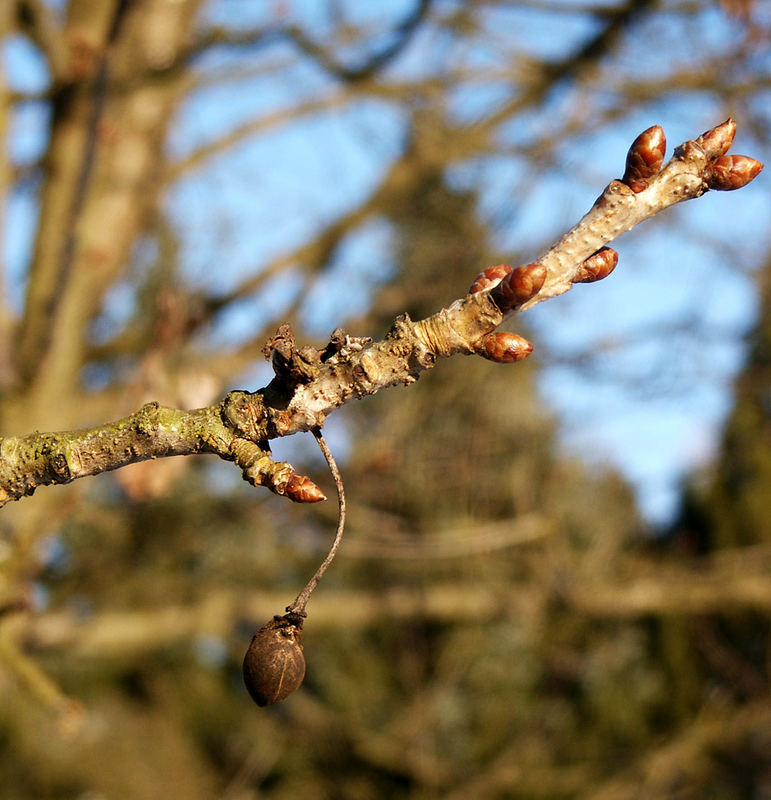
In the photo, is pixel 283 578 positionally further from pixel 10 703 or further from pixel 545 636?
pixel 10 703

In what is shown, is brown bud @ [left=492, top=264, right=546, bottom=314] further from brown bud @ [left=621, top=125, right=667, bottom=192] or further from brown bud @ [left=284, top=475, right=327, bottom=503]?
brown bud @ [left=284, top=475, right=327, bottom=503]

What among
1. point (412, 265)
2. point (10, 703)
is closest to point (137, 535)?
point (412, 265)

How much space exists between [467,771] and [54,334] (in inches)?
277

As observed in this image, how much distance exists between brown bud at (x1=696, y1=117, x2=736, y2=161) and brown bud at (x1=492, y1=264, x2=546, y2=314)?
0.88ft

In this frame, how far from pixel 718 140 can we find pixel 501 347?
1.24ft

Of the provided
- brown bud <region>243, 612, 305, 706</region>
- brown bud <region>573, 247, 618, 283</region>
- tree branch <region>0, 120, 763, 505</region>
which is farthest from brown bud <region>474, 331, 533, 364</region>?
brown bud <region>243, 612, 305, 706</region>

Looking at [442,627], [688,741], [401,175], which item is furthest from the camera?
[442,627]

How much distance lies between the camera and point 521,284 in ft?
3.16

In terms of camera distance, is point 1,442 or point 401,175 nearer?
point 1,442

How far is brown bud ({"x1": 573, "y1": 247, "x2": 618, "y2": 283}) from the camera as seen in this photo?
1.06 m

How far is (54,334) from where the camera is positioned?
309cm

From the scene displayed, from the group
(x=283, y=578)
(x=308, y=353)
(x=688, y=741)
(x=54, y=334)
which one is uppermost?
(x=283, y=578)

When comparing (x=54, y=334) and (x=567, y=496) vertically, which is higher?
(x=567, y=496)

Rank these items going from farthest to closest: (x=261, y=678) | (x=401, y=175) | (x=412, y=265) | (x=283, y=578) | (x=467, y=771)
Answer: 1. (x=283, y=578)
2. (x=467, y=771)
3. (x=412, y=265)
4. (x=401, y=175)
5. (x=261, y=678)
